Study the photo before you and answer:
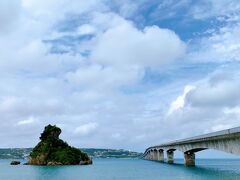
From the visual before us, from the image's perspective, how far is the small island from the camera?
138875 mm

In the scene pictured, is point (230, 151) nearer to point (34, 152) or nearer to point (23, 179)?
point (23, 179)

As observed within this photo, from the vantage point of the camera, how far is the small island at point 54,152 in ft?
456

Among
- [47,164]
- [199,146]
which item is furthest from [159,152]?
[199,146]

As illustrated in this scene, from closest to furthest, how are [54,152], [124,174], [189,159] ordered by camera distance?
[124,174], [189,159], [54,152]

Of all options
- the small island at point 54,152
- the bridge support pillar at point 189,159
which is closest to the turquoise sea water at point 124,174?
the bridge support pillar at point 189,159

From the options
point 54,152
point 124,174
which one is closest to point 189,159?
point 124,174

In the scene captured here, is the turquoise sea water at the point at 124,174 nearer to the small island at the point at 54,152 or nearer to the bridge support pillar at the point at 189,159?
the bridge support pillar at the point at 189,159

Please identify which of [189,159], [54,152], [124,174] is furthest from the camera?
[54,152]

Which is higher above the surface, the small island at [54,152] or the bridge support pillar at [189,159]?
the small island at [54,152]

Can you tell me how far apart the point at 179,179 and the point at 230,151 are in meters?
8.48

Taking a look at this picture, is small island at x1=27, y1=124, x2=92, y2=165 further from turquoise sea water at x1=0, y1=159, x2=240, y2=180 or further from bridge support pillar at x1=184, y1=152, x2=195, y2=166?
bridge support pillar at x1=184, y1=152, x2=195, y2=166

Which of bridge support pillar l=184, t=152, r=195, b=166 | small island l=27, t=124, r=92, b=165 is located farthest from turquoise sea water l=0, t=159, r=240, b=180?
→ small island l=27, t=124, r=92, b=165

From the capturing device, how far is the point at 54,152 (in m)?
142

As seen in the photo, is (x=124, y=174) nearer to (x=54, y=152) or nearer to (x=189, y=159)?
(x=189, y=159)
